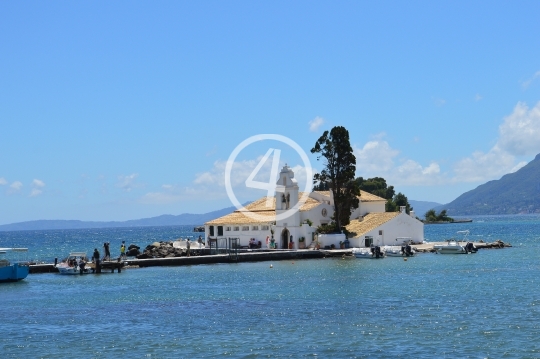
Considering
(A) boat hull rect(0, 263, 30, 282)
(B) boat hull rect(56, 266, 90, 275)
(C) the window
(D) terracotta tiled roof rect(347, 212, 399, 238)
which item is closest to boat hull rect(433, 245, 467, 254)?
(D) terracotta tiled roof rect(347, 212, 399, 238)

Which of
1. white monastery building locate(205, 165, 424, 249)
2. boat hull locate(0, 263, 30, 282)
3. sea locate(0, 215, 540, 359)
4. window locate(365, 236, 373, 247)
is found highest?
white monastery building locate(205, 165, 424, 249)

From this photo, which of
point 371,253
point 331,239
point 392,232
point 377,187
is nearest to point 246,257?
point 331,239

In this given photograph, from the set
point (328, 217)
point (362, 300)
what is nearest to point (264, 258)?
point (328, 217)

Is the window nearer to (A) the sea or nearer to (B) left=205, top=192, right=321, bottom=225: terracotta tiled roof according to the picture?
(B) left=205, top=192, right=321, bottom=225: terracotta tiled roof

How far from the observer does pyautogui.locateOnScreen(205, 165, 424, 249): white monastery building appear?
231 ft

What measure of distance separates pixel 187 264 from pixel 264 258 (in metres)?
6.48

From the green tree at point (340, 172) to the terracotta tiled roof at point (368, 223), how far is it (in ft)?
4.15

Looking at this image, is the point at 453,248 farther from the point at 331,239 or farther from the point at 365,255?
the point at 331,239

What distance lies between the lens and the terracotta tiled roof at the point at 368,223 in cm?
7075

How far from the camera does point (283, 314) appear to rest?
33625mm

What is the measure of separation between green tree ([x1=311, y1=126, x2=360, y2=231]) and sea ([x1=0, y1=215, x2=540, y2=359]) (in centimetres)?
1574

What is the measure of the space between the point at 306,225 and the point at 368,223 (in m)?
6.14

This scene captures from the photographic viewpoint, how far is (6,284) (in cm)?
5206

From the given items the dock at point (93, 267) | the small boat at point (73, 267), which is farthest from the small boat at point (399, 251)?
the small boat at point (73, 267)
